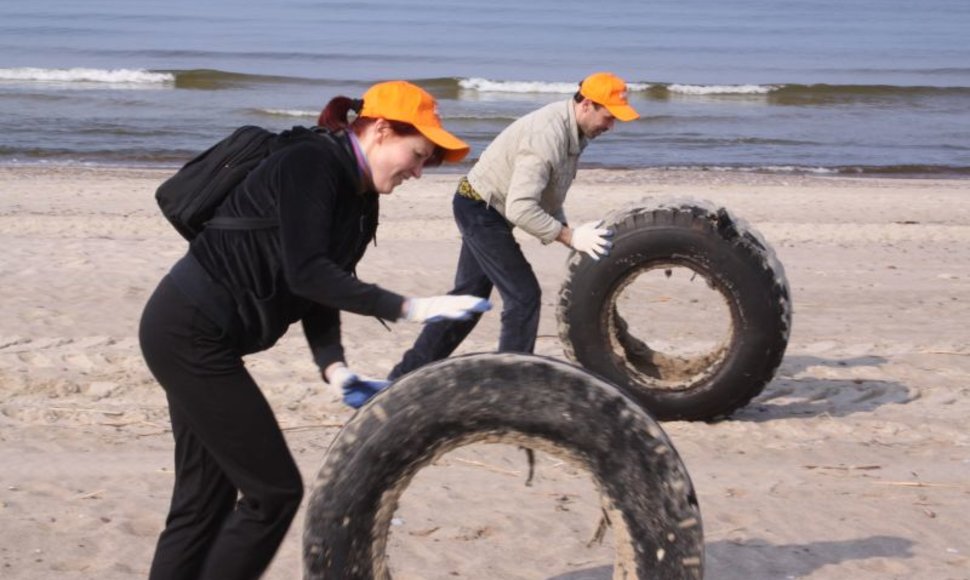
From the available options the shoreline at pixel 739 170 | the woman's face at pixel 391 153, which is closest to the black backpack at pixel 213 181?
the woman's face at pixel 391 153

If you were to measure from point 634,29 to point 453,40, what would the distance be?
401 inches

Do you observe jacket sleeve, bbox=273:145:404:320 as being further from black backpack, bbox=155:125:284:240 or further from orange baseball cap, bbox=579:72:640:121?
orange baseball cap, bbox=579:72:640:121

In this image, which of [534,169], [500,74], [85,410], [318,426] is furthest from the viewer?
[500,74]

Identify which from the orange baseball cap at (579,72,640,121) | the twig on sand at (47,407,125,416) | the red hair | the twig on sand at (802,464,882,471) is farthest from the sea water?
the red hair

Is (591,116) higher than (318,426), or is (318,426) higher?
(591,116)

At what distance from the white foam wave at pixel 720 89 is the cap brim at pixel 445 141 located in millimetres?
31109

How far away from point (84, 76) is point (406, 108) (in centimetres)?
3171

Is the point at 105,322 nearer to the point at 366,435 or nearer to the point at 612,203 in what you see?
the point at 366,435

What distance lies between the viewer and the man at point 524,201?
24.1ft

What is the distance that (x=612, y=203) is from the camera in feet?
55.6

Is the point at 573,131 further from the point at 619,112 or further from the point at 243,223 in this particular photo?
the point at 243,223

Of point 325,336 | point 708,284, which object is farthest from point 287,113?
point 325,336

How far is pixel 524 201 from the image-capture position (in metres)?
7.34

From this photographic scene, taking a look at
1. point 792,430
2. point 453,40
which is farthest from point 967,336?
point 453,40
